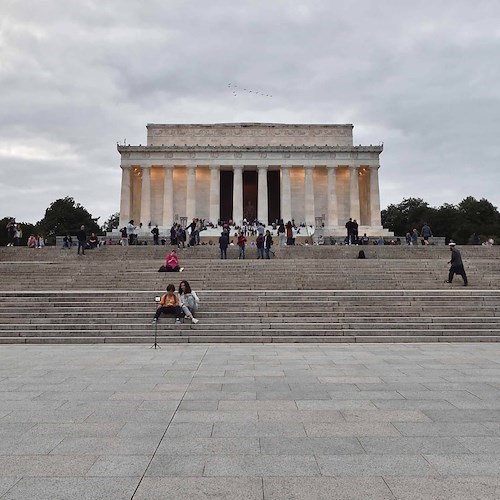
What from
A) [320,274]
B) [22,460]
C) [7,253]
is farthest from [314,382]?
[7,253]

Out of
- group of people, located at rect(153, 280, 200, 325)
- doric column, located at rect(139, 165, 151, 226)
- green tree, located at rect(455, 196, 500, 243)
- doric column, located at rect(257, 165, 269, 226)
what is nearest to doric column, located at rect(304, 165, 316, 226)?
doric column, located at rect(257, 165, 269, 226)

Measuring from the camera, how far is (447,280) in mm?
22281

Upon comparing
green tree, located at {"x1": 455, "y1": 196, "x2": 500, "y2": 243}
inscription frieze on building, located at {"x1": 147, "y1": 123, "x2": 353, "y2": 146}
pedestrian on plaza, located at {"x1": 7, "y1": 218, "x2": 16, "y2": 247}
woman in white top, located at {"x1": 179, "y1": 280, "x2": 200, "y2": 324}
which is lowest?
woman in white top, located at {"x1": 179, "y1": 280, "x2": 200, "y2": 324}

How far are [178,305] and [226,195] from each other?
4997 cm

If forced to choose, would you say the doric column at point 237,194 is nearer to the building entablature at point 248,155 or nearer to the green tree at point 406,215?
the building entablature at point 248,155

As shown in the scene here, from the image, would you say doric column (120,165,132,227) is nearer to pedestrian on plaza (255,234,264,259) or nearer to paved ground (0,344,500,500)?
pedestrian on plaza (255,234,264,259)

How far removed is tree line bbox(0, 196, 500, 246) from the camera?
80.1 metres

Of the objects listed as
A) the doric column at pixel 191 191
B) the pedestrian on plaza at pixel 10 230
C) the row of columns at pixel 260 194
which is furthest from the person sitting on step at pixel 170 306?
the doric column at pixel 191 191

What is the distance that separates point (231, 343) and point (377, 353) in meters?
4.54

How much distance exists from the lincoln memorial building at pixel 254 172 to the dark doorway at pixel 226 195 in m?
1.53

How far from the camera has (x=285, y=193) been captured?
5806cm

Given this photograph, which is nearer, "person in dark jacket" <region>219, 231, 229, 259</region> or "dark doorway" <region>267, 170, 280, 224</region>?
"person in dark jacket" <region>219, 231, 229, 259</region>

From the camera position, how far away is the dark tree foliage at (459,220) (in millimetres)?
78106

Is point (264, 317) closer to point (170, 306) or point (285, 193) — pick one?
point (170, 306)
